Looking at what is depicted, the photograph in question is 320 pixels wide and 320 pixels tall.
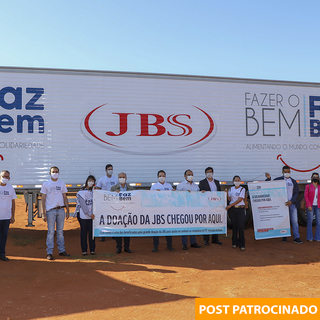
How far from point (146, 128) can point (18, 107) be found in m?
3.60

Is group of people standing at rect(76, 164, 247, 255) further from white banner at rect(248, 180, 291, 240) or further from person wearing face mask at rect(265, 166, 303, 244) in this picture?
person wearing face mask at rect(265, 166, 303, 244)

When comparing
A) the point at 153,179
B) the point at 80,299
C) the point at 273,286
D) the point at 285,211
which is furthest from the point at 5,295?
the point at 285,211

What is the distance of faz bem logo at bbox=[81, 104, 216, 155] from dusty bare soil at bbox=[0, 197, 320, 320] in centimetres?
284

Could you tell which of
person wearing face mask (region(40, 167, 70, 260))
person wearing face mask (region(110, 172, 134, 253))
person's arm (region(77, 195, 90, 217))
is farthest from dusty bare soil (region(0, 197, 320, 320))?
person's arm (region(77, 195, 90, 217))

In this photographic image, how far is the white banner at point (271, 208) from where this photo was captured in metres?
8.59

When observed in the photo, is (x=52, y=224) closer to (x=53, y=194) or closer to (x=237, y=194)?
(x=53, y=194)

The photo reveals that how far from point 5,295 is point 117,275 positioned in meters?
1.84

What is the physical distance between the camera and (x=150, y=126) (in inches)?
372

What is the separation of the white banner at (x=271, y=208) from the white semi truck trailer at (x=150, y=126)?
1394 mm

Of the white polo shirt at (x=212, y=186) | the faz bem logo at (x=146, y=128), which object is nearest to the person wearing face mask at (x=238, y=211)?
the white polo shirt at (x=212, y=186)

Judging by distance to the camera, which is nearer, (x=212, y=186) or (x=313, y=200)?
(x=212, y=186)

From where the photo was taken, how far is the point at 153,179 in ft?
31.1

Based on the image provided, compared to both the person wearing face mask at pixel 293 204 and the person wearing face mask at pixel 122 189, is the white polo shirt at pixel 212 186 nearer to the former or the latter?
the person wearing face mask at pixel 293 204

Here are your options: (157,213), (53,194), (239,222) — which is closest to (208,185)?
(239,222)
